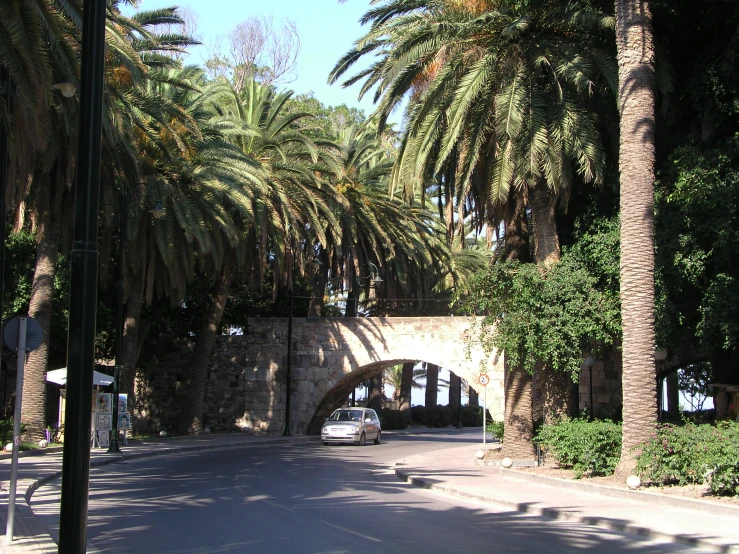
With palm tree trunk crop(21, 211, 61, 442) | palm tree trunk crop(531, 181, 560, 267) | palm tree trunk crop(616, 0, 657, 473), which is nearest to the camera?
palm tree trunk crop(616, 0, 657, 473)

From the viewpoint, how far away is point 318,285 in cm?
4034

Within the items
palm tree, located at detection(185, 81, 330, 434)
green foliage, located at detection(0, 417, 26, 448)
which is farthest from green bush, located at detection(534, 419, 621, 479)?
green foliage, located at detection(0, 417, 26, 448)

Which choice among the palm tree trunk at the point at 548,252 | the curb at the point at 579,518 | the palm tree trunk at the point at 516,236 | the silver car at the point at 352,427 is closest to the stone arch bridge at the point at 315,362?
the silver car at the point at 352,427

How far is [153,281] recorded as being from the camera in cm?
2750

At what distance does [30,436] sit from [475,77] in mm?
15965

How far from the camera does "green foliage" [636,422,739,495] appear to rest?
12711mm

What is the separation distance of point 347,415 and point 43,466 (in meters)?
16.8

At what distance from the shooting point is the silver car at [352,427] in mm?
31969

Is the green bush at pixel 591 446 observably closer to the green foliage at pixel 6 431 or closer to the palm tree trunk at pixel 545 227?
the palm tree trunk at pixel 545 227

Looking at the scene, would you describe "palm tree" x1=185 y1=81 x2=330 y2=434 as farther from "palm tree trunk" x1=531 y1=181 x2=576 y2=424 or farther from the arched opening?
"palm tree trunk" x1=531 y1=181 x2=576 y2=424

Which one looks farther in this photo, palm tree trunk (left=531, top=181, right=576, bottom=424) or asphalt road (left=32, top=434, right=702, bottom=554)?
palm tree trunk (left=531, top=181, right=576, bottom=424)

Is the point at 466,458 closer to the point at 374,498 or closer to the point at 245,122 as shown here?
the point at 374,498

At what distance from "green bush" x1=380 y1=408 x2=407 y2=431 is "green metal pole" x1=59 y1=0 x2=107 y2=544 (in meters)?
41.3

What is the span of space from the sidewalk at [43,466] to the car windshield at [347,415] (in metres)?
2.22
